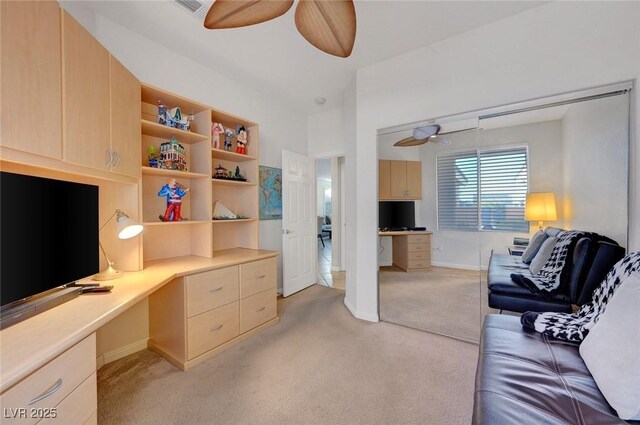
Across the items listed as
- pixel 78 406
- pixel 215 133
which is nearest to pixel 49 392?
pixel 78 406

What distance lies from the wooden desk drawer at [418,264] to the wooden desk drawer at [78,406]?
2.69 meters

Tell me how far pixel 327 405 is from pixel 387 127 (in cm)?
249

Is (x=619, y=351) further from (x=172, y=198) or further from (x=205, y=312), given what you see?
(x=172, y=198)

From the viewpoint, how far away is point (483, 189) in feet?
7.79

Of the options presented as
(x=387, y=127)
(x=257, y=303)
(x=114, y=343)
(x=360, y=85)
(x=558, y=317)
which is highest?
(x=360, y=85)

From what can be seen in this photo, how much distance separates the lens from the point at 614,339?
39.4 inches

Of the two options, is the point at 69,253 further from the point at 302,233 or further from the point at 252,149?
the point at 302,233

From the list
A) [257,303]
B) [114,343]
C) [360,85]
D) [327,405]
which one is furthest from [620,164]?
[114,343]

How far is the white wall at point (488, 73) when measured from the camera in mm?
1740

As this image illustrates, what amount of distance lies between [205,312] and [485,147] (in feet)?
9.51

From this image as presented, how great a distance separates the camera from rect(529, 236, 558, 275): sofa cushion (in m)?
2.05

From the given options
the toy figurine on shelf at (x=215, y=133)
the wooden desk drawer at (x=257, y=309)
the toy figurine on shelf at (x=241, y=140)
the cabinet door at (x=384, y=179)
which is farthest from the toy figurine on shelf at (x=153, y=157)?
the cabinet door at (x=384, y=179)

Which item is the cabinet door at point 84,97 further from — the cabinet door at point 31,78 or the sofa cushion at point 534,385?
the sofa cushion at point 534,385

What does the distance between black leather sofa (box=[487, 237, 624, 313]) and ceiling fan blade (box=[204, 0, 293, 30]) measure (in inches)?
100
